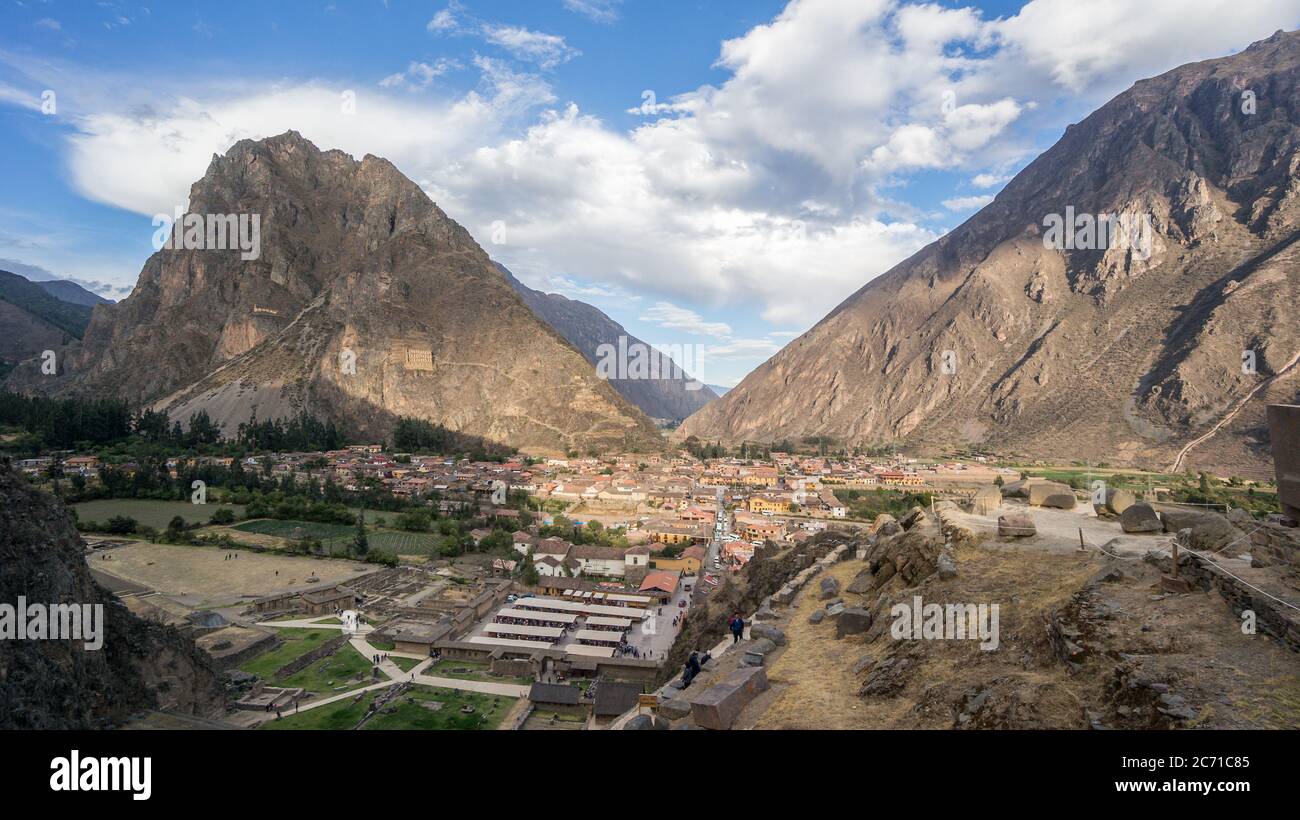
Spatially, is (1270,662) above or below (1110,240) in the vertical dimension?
below

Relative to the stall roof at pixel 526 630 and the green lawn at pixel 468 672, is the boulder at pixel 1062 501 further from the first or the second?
the stall roof at pixel 526 630

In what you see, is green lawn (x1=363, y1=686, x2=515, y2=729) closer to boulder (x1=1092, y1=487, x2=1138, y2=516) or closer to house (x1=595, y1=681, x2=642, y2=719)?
house (x1=595, y1=681, x2=642, y2=719)

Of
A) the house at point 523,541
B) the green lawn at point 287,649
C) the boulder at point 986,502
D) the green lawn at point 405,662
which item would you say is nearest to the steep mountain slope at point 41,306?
the house at point 523,541

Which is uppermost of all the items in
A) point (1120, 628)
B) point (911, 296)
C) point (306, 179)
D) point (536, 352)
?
point (306, 179)

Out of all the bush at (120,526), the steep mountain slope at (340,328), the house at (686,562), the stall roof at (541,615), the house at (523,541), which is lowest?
the stall roof at (541,615)

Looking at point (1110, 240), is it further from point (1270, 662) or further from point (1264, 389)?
point (1270, 662)

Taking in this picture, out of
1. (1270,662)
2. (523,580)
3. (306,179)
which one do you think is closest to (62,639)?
(1270,662)

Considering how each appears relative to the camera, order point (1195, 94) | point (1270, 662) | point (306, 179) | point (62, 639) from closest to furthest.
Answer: point (1270, 662), point (62, 639), point (1195, 94), point (306, 179)

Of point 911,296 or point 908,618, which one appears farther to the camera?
point 911,296
